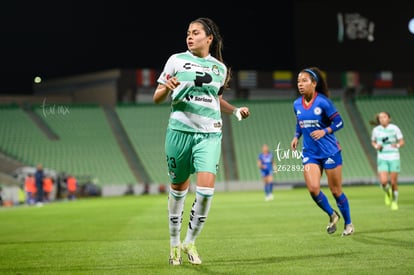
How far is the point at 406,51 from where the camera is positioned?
42.8 metres

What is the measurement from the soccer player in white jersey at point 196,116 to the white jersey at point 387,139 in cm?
1098

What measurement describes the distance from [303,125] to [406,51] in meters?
33.8

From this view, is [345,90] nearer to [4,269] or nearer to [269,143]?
[269,143]

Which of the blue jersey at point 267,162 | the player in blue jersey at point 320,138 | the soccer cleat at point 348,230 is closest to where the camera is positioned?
the soccer cleat at point 348,230

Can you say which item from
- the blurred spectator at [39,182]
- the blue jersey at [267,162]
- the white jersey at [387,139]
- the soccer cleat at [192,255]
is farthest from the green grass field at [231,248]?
the blurred spectator at [39,182]

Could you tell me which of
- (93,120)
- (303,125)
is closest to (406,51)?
(93,120)

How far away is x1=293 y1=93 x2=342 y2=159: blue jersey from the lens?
10.9 metres

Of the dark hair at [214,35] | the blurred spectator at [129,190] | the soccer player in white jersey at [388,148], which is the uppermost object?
the dark hair at [214,35]

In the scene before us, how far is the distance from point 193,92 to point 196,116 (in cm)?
25

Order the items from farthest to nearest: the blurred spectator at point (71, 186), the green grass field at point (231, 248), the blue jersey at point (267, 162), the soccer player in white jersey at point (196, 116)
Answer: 1. the blurred spectator at point (71, 186)
2. the blue jersey at point (267, 162)
3. the soccer player in white jersey at point (196, 116)
4. the green grass field at point (231, 248)

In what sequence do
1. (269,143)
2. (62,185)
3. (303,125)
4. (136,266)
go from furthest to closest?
(269,143)
(62,185)
(303,125)
(136,266)

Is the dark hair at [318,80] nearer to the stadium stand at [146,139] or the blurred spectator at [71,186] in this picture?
the blurred spectator at [71,186]

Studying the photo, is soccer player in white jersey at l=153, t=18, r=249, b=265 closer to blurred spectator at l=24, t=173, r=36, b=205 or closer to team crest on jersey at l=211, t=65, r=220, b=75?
team crest on jersey at l=211, t=65, r=220, b=75

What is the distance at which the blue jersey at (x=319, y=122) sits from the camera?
10898 mm
